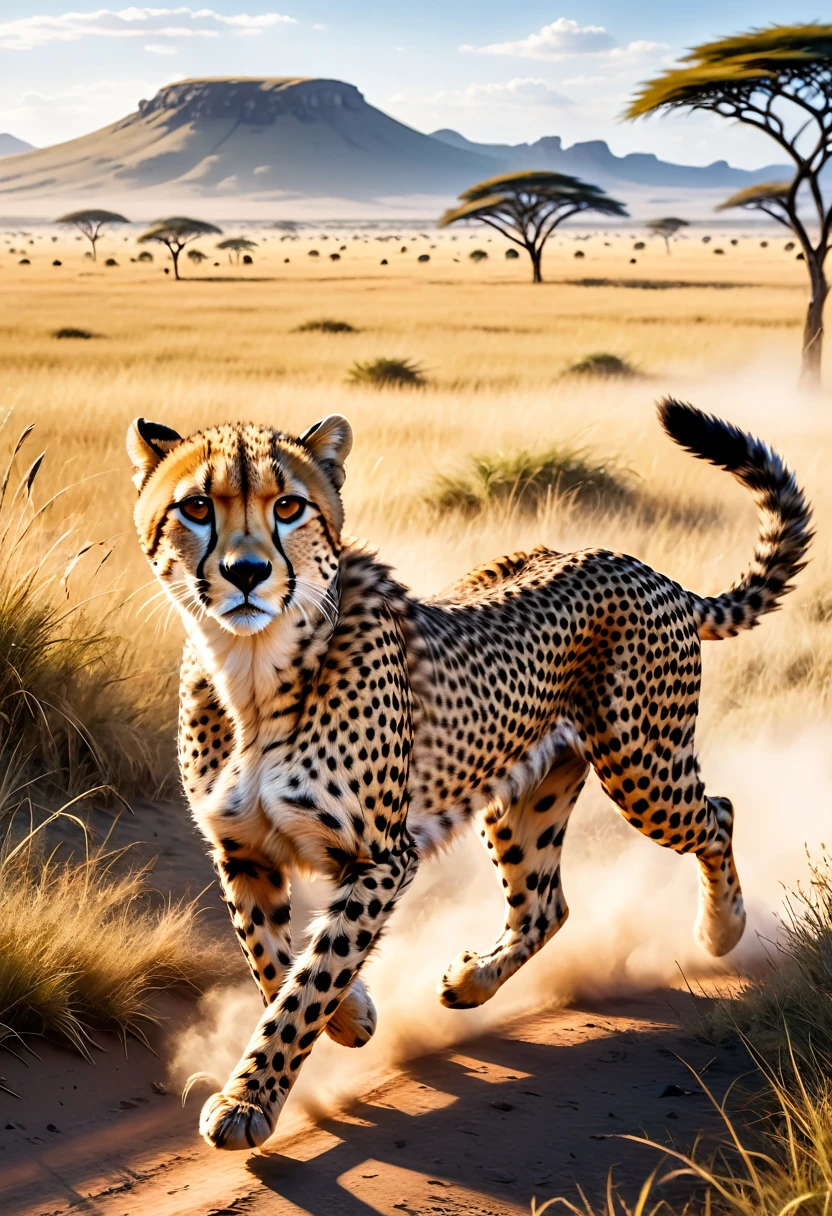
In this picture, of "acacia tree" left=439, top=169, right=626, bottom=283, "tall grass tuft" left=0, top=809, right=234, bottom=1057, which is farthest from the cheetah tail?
"acacia tree" left=439, top=169, right=626, bottom=283

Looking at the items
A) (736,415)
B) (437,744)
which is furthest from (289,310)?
(437,744)

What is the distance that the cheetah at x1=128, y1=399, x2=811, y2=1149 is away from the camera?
2.67m

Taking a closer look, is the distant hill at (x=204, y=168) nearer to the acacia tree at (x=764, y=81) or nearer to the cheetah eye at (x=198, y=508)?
the acacia tree at (x=764, y=81)

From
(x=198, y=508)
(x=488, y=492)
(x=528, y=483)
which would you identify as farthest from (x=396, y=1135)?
(x=528, y=483)

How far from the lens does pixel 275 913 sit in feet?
10.0

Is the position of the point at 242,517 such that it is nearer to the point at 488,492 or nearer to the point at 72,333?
the point at 488,492

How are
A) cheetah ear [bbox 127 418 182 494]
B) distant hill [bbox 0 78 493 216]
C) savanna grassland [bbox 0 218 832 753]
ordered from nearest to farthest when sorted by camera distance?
cheetah ear [bbox 127 418 182 494]
savanna grassland [bbox 0 218 832 753]
distant hill [bbox 0 78 493 216]

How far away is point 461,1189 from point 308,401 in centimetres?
1076

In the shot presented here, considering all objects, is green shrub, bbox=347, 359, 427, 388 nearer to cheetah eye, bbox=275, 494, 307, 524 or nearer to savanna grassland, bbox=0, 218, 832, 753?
savanna grassland, bbox=0, 218, 832, 753

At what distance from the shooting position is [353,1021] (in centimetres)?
312

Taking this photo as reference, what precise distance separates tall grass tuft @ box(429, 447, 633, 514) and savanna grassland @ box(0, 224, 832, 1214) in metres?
0.02

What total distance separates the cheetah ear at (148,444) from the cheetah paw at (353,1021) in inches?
47.9

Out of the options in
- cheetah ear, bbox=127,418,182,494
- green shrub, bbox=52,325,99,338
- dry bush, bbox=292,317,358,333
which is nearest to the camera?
cheetah ear, bbox=127,418,182,494

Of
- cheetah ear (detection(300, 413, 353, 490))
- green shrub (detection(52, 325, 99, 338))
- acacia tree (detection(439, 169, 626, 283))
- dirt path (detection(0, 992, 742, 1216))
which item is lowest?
dirt path (detection(0, 992, 742, 1216))
